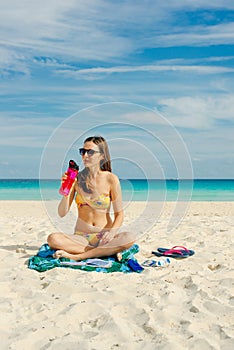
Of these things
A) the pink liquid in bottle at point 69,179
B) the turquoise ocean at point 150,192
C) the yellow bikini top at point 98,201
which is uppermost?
the pink liquid in bottle at point 69,179

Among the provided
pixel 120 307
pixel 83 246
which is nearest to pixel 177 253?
pixel 83 246

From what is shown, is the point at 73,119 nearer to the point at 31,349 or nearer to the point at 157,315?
the point at 157,315

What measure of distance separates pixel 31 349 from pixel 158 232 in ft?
18.1

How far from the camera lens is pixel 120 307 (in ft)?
13.0

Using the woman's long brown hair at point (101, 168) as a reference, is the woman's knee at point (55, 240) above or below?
below

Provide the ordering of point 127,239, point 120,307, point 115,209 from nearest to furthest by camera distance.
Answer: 1. point 120,307
2. point 127,239
3. point 115,209

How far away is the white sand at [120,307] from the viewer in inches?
130

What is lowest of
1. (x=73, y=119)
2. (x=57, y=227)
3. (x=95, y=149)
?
(x=57, y=227)

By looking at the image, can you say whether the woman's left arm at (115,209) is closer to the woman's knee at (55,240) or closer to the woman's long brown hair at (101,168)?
the woman's long brown hair at (101,168)

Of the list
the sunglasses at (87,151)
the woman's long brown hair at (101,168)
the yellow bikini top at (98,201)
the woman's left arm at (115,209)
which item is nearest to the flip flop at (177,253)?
the woman's left arm at (115,209)

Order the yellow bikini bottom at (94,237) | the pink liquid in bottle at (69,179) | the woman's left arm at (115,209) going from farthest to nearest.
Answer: the yellow bikini bottom at (94,237) → the woman's left arm at (115,209) → the pink liquid in bottle at (69,179)

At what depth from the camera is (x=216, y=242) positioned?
729 cm

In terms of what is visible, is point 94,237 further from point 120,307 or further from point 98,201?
point 120,307

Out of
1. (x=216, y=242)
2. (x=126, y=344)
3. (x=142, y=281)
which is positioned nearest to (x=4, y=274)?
(x=142, y=281)
